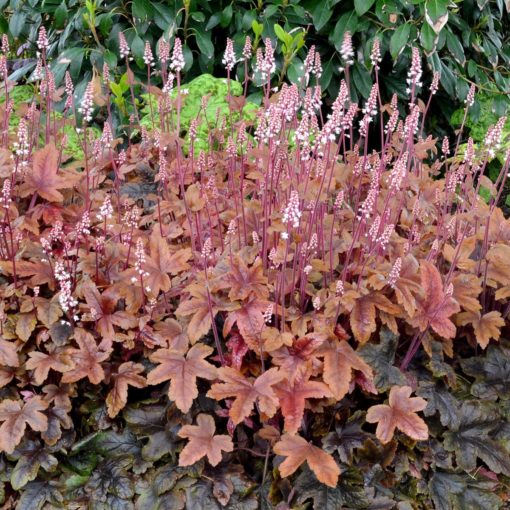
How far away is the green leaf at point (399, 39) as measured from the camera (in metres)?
3.57

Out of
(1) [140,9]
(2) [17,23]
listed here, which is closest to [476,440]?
(1) [140,9]

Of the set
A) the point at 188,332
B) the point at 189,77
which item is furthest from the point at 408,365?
the point at 189,77

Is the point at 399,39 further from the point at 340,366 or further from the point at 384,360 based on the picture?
the point at 340,366

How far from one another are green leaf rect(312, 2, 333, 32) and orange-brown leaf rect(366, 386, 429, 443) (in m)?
2.48

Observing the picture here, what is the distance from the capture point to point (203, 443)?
1907 millimetres

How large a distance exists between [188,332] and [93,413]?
0.46 metres

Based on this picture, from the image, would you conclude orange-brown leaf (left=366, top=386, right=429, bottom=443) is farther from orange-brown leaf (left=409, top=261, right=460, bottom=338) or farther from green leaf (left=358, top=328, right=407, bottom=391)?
orange-brown leaf (left=409, top=261, right=460, bottom=338)

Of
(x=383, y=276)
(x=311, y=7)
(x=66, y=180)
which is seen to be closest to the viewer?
(x=383, y=276)

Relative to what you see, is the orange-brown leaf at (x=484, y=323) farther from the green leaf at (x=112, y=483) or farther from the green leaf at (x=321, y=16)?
the green leaf at (x=321, y=16)

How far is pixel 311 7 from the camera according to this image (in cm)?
386

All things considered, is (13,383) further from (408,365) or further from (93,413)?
(408,365)

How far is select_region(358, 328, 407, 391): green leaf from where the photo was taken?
2.06m

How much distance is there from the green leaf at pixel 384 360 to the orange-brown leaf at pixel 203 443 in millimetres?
518

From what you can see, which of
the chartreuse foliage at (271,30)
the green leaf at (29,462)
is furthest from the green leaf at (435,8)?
the green leaf at (29,462)
